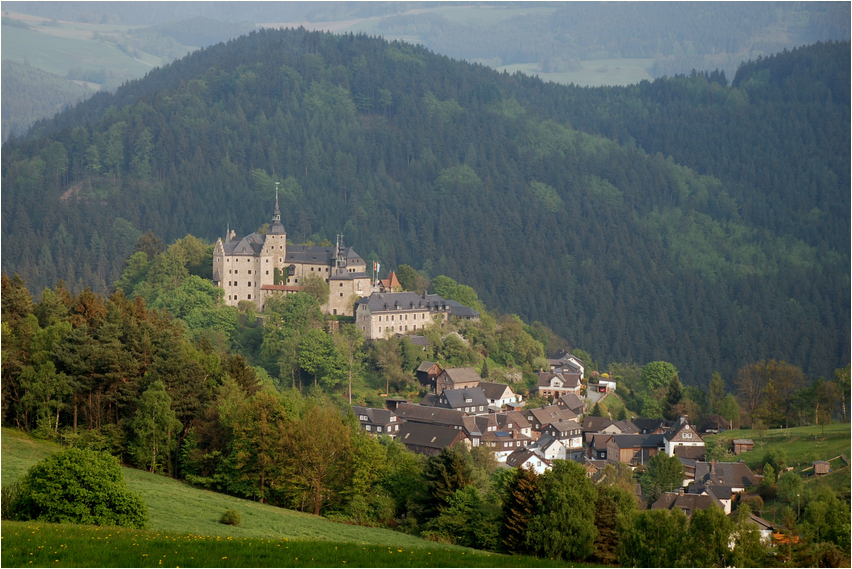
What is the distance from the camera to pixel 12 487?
125 ft

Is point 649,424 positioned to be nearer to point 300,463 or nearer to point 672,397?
point 672,397

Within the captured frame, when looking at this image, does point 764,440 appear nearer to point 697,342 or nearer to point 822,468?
point 822,468

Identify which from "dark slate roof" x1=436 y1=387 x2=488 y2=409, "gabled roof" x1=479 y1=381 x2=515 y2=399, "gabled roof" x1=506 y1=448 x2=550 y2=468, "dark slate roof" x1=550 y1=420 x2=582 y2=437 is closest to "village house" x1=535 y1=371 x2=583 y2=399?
"gabled roof" x1=479 y1=381 x2=515 y2=399

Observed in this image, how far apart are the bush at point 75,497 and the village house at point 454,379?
61.4 m

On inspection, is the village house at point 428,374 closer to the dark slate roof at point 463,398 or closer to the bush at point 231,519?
the dark slate roof at point 463,398

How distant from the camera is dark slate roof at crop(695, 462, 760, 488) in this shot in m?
73.6

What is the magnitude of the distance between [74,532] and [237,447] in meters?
18.4

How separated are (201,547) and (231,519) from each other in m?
10.1

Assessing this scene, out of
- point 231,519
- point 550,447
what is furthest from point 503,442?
point 231,519

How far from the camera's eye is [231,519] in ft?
134

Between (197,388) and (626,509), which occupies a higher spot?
(197,388)

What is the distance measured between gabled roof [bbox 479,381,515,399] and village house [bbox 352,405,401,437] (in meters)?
12.9

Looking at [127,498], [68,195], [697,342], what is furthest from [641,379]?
[68,195]

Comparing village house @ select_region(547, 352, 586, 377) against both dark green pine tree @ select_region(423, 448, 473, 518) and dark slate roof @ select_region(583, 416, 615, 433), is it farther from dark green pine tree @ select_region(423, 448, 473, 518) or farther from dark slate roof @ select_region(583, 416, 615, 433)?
dark green pine tree @ select_region(423, 448, 473, 518)
